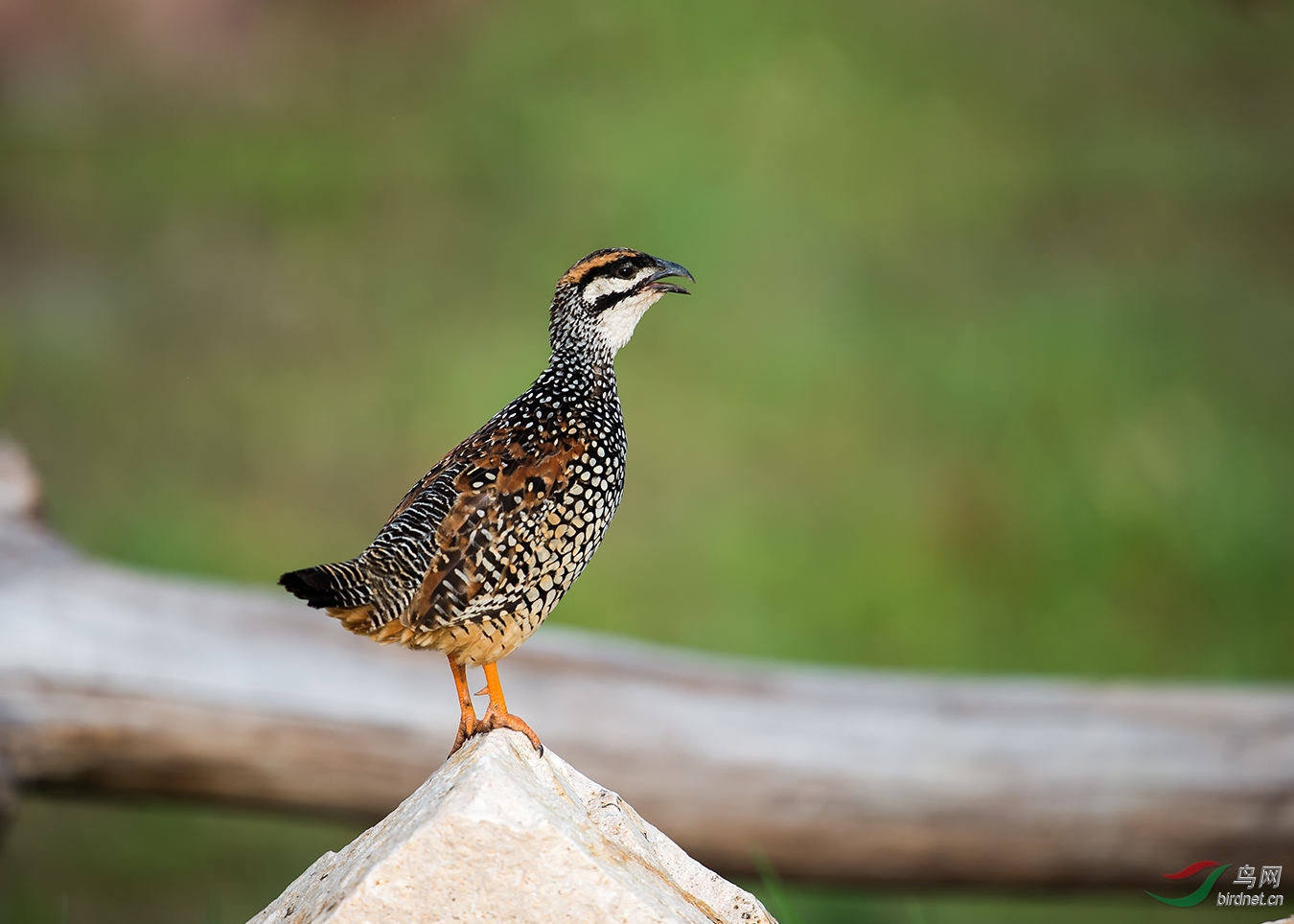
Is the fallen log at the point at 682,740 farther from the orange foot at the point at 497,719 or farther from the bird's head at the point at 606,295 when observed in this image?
the bird's head at the point at 606,295

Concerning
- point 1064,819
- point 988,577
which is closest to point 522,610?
point 1064,819

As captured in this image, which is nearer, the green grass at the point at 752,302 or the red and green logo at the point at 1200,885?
the red and green logo at the point at 1200,885

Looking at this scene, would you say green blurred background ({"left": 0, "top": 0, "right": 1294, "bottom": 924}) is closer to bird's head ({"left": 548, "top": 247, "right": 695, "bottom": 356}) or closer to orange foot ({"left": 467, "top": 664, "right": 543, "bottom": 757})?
orange foot ({"left": 467, "top": 664, "right": 543, "bottom": 757})

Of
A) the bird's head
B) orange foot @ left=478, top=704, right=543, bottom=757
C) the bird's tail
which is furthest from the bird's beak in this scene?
orange foot @ left=478, top=704, right=543, bottom=757

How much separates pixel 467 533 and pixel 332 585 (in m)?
0.33

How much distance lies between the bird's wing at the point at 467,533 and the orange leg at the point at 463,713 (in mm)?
225

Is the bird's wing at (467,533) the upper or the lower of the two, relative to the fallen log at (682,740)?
lower

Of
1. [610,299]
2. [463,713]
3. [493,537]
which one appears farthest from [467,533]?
[610,299]

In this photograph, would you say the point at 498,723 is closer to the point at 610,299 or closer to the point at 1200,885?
the point at 610,299

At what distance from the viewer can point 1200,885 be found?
185 inches

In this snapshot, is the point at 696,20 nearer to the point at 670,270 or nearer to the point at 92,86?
the point at 92,86

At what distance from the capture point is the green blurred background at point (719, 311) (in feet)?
24.1

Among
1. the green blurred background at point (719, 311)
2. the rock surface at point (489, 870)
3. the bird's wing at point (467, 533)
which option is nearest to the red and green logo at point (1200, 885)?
the green blurred background at point (719, 311)

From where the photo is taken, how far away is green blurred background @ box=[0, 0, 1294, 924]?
7.33 meters
